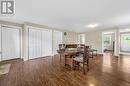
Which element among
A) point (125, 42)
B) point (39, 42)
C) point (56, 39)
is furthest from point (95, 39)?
point (39, 42)

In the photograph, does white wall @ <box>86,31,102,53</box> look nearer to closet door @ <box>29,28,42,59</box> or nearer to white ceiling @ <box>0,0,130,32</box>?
white ceiling @ <box>0,0,130,32</box>

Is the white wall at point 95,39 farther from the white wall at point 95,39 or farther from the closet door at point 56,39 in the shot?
the closet door at point 56,39

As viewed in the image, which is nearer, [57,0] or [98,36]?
[57,0]

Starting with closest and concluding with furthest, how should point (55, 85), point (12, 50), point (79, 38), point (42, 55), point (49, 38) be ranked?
point (55, 85), point (12, 50), point (42, 55), point (49, 38), point (79, 38)

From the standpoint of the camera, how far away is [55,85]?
2369mm

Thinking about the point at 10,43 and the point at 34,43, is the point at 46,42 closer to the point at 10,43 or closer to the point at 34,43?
the point at 34,43

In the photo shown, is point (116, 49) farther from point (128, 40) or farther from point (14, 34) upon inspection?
point (14, 34)

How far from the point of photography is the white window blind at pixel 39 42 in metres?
5.66

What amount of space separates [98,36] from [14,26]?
6.89m

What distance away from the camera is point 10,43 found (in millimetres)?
5164

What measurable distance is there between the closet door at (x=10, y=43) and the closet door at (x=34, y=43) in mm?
765

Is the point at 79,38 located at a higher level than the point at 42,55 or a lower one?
higher

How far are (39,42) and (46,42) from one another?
0.62m

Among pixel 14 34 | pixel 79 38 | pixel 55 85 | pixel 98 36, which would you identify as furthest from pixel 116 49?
pixel 14 34
